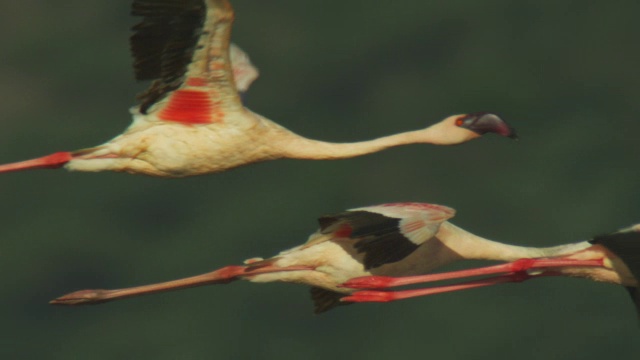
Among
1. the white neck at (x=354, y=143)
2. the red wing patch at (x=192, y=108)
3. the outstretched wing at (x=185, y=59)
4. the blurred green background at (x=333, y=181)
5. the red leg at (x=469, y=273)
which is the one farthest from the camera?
the blurred green background at (x=333, y=181)

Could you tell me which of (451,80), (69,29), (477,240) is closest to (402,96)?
(451,80)

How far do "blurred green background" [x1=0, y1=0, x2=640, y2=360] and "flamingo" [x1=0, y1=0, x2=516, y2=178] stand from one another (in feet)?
58.9

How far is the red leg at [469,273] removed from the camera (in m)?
23.8

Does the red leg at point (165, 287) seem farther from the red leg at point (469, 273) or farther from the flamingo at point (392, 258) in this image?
the red leg at point (469, 273)

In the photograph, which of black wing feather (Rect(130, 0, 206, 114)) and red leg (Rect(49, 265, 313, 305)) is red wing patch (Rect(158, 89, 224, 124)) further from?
red leg (Rect(49, 265, 313, 305))

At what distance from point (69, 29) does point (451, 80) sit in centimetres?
710

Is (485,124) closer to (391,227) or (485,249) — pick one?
(485,249)

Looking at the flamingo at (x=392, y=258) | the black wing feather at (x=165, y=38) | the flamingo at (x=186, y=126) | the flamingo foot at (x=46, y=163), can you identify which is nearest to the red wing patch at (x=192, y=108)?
the flamingo at (x=186, y=126)

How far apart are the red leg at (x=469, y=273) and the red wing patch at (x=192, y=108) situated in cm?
185

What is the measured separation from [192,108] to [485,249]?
9.41 feet

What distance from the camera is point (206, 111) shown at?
2372 centimetres

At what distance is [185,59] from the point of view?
76.5 feet

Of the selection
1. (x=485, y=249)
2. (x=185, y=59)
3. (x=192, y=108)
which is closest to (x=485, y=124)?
(x=485, y=249)

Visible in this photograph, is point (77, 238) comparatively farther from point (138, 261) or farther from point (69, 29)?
point (69, 29)
